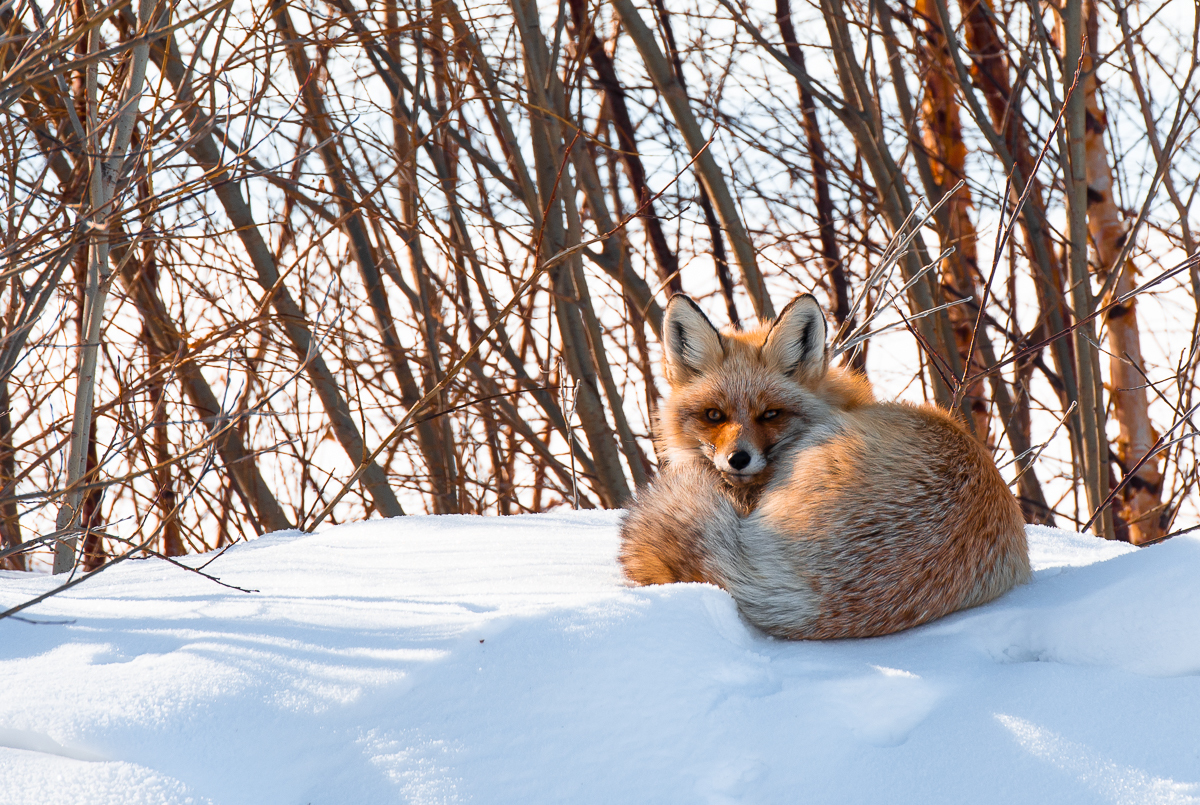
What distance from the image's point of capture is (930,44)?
6.32m

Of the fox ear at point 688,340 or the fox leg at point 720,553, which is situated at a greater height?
the fox ear at point 688,340

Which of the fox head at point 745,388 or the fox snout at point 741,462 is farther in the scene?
the fox head at point 745,388

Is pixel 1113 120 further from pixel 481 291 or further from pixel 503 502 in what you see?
pixel 503 502

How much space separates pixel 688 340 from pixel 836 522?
1.17 meters

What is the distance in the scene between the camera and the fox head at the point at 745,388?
112 inches

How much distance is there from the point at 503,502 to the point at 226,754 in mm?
5497

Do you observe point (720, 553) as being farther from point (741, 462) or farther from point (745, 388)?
point (745, 388)

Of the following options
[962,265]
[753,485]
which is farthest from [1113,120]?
[753,485]

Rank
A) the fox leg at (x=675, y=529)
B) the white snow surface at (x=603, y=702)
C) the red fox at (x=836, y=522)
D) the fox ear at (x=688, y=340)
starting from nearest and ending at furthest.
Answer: the white snow surface at (x=603, y=702) < the red fox at (x=836, y=522) < the fox leg at (x=675, y=529) < the fox ear at (x=688, y=340)

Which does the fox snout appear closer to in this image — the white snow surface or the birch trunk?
the white snow surface

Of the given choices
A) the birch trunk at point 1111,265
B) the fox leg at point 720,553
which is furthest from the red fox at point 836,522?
the birch trunk at point 1111,265

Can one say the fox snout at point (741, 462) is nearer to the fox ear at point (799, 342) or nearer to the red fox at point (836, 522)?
the red fox at point (836, 522)

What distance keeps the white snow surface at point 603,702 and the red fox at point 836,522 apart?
9 centimetres

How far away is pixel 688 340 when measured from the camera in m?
3.28
